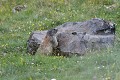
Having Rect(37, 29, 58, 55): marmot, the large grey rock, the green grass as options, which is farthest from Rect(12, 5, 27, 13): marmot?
Rect(37, 29, 58, 55): marmot

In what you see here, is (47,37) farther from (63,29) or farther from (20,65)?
(20,65)

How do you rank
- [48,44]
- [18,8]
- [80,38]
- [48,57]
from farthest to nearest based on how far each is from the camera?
[18,8]
[48,44]
[80,38]
[48,57]

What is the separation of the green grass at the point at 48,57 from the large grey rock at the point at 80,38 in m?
0.48

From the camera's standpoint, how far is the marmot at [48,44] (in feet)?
41.6

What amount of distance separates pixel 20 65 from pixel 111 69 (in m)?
3.02

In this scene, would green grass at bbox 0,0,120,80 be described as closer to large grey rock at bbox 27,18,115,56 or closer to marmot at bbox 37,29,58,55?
large grey rock at bbox 27,18,115,56

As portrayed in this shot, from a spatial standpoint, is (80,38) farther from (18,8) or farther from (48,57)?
(18,8)

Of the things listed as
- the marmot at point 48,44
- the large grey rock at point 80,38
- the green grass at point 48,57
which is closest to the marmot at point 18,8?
the green grass at point 48,57

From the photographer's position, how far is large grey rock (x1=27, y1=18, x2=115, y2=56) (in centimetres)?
1236

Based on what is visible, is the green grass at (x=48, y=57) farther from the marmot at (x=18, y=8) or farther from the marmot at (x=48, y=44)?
the marmot at (x=48, y=44)

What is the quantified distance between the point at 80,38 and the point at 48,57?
5.12ft

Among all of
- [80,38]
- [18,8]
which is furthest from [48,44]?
[18,8]

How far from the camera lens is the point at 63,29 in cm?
1365

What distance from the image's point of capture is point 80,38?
498 inches
